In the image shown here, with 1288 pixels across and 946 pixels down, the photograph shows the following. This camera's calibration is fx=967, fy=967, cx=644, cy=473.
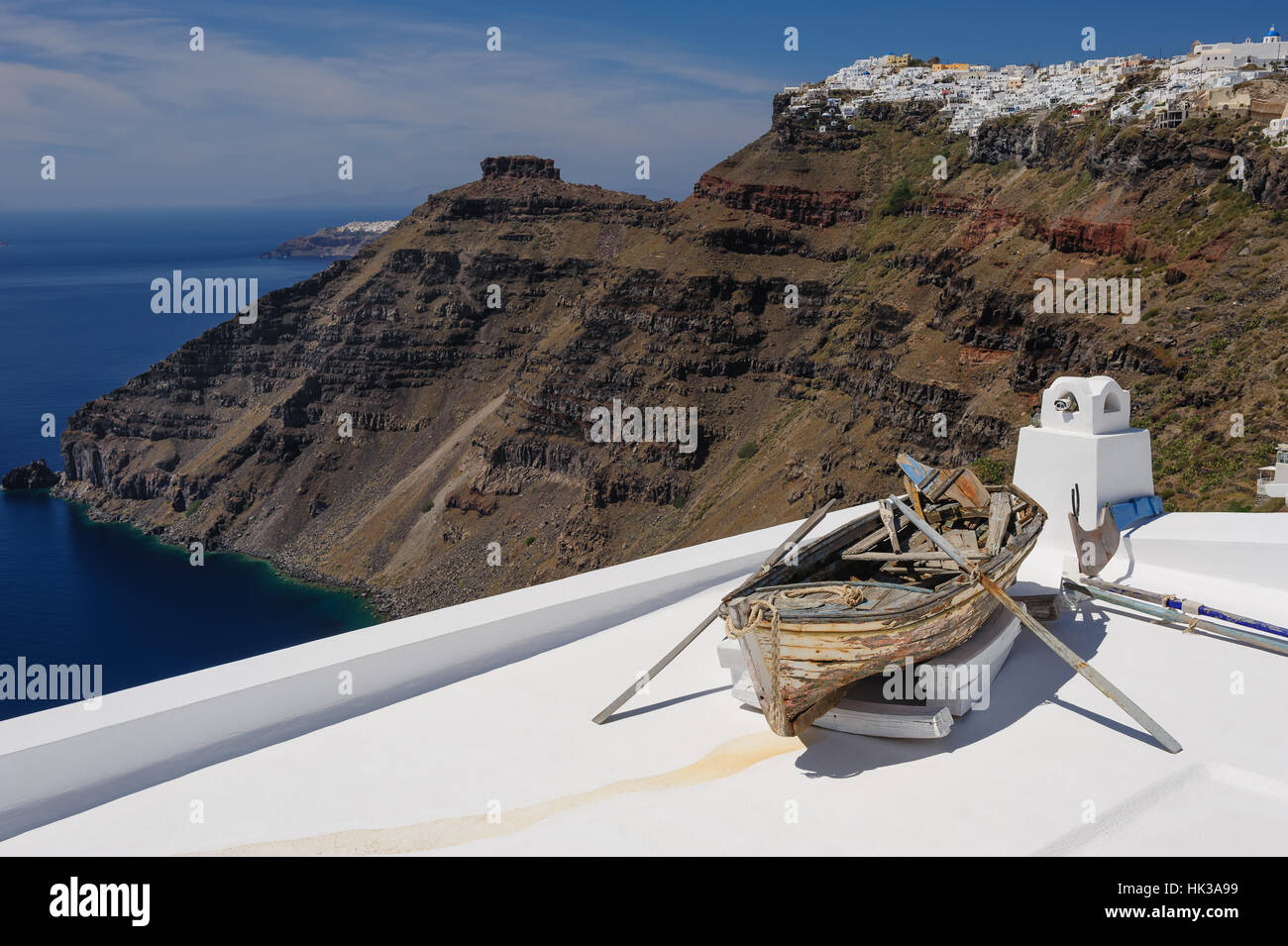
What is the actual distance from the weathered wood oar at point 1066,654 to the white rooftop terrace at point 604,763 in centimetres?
12

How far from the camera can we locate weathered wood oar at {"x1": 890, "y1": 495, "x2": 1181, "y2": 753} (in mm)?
4594

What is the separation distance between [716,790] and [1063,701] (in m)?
2.08

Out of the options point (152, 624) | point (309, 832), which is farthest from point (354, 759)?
point (152, 624)

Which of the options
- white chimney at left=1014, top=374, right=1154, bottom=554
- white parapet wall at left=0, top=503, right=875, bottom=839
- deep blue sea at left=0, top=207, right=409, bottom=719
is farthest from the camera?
deep blue sea at left=0, top=207, right=409, bottom=719

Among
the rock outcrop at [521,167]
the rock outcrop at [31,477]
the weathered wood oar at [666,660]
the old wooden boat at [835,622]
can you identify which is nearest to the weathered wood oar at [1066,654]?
the old wooden boat at [835,622]

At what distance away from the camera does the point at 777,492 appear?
44500 mm

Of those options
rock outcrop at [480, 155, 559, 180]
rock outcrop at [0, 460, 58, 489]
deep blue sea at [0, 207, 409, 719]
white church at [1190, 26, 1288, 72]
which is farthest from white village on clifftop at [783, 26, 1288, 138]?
rock outcrop at [0, 460, 58, 489]

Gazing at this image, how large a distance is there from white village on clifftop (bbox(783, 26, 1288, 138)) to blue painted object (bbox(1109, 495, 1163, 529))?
113 ft

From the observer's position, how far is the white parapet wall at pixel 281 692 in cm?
422

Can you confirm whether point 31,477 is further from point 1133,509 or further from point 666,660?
point 1133,509

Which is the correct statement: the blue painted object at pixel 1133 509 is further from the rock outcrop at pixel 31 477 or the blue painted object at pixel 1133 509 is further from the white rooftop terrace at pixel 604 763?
the rock outcrop at pixel 31 477

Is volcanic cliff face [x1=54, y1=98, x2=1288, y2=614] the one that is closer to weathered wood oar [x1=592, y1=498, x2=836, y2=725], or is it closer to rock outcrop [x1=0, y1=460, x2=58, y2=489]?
rock outcrop [x1=0, y1=460, x2=58, y2=489]

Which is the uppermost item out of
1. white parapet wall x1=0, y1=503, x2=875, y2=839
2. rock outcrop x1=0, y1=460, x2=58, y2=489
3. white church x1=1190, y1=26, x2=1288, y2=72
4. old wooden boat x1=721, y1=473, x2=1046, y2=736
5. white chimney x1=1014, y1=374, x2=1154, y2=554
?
white church x1=1190, y1=26, x2=1288, y2=72

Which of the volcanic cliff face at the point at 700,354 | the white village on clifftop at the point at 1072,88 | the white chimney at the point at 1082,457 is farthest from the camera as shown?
the white village on clifftop at the point at 1072,88
